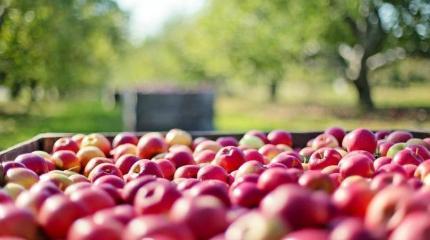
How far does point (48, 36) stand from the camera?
1831cm

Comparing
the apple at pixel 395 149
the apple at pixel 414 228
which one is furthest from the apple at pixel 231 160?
the apple at pixel 414 228

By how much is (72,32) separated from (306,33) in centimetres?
913

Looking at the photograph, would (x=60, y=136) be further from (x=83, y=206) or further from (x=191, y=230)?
(x=191, y=230)

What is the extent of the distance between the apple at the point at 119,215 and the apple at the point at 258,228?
41 centimetres

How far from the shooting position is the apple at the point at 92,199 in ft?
7.27

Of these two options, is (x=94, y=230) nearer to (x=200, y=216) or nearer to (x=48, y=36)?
(x=200, y=216)

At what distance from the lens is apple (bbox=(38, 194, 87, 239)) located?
6.70 ft

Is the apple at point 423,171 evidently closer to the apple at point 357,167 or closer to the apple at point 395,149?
the apple at point 357,167

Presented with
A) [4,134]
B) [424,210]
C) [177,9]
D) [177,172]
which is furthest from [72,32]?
[177,9]

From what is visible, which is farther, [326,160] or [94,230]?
[326,160]

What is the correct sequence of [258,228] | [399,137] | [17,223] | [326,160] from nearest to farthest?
[258,228]
[17,223]
[326,160]
[399,137]

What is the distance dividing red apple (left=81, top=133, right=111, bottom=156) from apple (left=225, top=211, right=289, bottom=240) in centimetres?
272

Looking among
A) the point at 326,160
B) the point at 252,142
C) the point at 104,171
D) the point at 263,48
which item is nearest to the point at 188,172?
the point at 104,171

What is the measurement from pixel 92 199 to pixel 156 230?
537 mm
